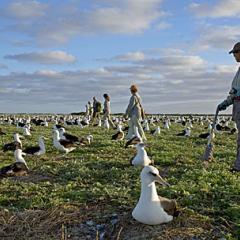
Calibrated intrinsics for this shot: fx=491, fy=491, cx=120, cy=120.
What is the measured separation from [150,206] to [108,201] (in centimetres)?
159

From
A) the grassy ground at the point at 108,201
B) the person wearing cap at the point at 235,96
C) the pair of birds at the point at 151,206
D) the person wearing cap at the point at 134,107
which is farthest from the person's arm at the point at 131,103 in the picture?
the pair of birds at the point at 151,206

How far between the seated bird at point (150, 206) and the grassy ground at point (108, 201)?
0.14m

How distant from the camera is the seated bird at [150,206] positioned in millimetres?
6984

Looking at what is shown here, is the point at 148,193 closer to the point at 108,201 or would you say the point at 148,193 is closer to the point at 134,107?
the point at 108,201

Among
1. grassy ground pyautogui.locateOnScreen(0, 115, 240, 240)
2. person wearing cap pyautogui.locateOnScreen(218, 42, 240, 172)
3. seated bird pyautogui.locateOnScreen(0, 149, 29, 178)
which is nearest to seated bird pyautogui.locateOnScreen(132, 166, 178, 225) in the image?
grassy ground pyautogui.locateOnScreen(0, 115, 240, 240)

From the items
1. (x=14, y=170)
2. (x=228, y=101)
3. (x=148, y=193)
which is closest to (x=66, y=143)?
(x=14, y=170)

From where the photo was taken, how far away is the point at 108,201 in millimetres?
8430

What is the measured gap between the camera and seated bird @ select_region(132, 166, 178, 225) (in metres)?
6.98

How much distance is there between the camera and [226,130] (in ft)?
98.9

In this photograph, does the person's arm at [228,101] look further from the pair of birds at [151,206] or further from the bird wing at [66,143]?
the bird wing at [66,143]

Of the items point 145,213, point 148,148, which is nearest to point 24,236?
point 145,213

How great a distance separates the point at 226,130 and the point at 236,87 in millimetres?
19771

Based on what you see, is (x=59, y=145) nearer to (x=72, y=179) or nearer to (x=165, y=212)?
(x=72, y=179)

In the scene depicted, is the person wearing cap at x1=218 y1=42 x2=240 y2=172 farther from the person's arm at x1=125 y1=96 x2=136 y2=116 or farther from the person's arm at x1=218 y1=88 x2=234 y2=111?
the person's arm at x1=125 y1=96 x2=136 y2=116
